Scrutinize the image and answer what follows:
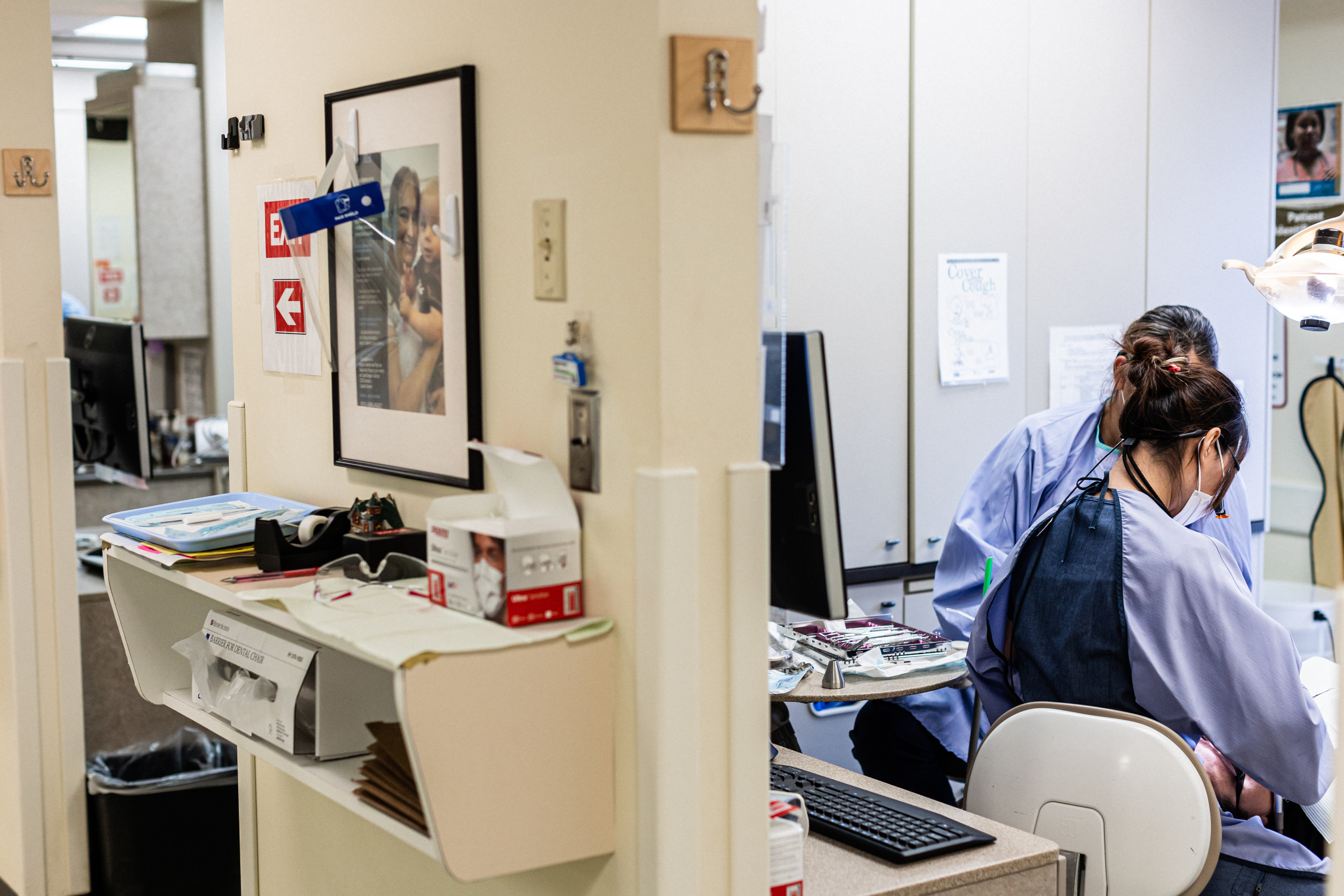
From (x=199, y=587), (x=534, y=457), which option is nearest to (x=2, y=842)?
(x=199, y=587)

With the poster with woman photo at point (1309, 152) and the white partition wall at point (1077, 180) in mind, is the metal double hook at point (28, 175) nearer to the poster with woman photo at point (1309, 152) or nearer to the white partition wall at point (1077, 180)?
the white partition wall at point (1077, 180)

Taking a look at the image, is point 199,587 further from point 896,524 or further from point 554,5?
point 896,524

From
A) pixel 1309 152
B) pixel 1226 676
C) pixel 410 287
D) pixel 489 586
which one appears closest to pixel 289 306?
pixel 410 287

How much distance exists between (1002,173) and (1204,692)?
5.99ft

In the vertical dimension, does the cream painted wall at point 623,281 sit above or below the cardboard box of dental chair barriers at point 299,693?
above

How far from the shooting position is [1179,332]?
3.19 m

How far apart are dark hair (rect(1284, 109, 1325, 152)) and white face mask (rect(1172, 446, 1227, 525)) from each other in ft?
11.8

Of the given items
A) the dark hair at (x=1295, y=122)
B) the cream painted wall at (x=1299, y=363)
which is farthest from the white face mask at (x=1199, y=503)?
the dark hair at (x=1295, y=122)

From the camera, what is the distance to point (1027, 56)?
3.63m

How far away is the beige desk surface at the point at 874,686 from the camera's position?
2395 mm

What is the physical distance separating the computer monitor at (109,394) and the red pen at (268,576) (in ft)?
5.21

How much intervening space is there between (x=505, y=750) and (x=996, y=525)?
2.05 metres

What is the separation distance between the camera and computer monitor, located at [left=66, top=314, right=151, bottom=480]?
3420 mm

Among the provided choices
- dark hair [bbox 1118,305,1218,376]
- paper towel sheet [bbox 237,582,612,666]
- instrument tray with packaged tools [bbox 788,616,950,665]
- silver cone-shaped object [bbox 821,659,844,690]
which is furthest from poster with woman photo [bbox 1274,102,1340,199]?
paper towel sheet [bbox 237,582,612,666]
